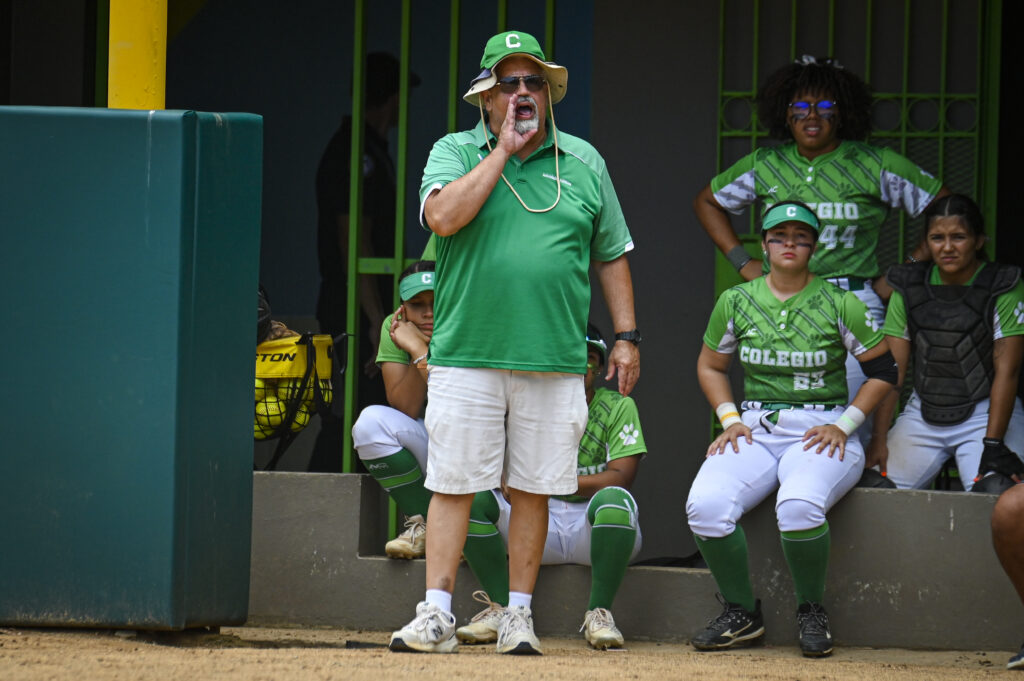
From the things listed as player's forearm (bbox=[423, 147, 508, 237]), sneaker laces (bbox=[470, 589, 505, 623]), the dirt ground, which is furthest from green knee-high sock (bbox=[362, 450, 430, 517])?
player's forearm (bbox=[423, 147, 508, 237])

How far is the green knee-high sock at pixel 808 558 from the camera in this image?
4.42 m

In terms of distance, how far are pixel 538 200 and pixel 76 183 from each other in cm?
131

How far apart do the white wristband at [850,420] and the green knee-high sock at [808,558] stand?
381 millimetres

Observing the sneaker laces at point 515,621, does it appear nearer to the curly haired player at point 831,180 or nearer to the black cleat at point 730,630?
the black cleat at point 730,630

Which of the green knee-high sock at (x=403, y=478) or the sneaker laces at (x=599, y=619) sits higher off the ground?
the green knee-high sock at (x=403, y=478)

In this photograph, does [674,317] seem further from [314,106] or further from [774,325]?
[314,106]

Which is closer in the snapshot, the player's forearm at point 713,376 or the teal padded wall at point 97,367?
the teal padded wall at point 97,367

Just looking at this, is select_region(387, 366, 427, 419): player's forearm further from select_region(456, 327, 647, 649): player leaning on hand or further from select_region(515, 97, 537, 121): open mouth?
select_region(515, 97, 537, 121): open mouth

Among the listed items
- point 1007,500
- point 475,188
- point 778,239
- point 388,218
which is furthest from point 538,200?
point 388,218

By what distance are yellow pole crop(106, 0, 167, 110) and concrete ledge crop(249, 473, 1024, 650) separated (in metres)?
1.52

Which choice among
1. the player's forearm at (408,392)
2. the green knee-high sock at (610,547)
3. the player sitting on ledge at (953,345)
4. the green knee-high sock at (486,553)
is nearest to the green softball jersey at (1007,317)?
the player sitting on ledge at (953,345)

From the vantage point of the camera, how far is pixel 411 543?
4926 millimetres

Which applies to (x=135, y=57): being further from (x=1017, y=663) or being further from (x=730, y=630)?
(x=1017, y=663)

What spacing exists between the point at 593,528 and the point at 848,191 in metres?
1.65
